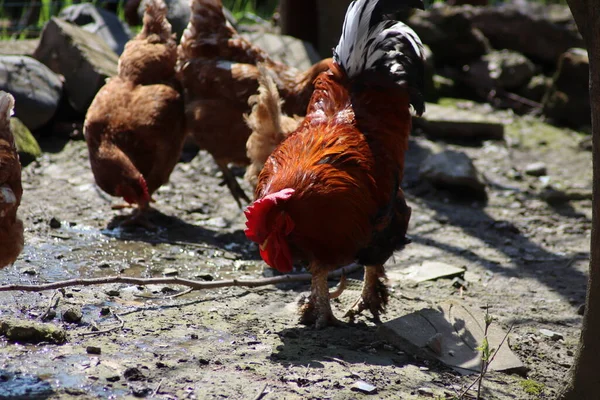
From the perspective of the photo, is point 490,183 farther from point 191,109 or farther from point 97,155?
point 97,155

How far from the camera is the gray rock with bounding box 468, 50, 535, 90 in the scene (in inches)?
431

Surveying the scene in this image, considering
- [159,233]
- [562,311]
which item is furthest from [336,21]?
[562,311]

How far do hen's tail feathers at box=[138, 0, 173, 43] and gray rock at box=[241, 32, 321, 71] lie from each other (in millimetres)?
1927

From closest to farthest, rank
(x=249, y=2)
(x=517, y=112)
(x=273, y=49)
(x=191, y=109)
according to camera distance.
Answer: (x=191, y=109) → (x=273, y=49) → (x=517, y=112) → (x=249, y=2)

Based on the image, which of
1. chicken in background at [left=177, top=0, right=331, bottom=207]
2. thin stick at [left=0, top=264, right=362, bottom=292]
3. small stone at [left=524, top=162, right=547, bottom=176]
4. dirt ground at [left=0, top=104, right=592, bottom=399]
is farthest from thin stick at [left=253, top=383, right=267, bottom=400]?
→ small stone at [left=524, top=162, right=547, bottom=176]

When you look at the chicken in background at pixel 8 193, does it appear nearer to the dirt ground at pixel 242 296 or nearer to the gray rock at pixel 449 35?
the dirt ground at pixel 242 296

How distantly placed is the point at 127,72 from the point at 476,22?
756 cm

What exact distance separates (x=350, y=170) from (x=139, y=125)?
2532 millimetres

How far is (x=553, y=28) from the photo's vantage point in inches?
460

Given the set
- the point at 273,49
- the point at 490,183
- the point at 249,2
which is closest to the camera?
the point at 490,183

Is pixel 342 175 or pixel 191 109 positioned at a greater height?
pixel 342 175

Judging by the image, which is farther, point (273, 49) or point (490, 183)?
point (273, 49)

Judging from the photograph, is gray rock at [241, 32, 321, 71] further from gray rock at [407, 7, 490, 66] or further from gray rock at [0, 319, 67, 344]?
gray rock at [0, 319, 67, 344]

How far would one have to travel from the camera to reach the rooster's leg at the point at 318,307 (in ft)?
13.8
